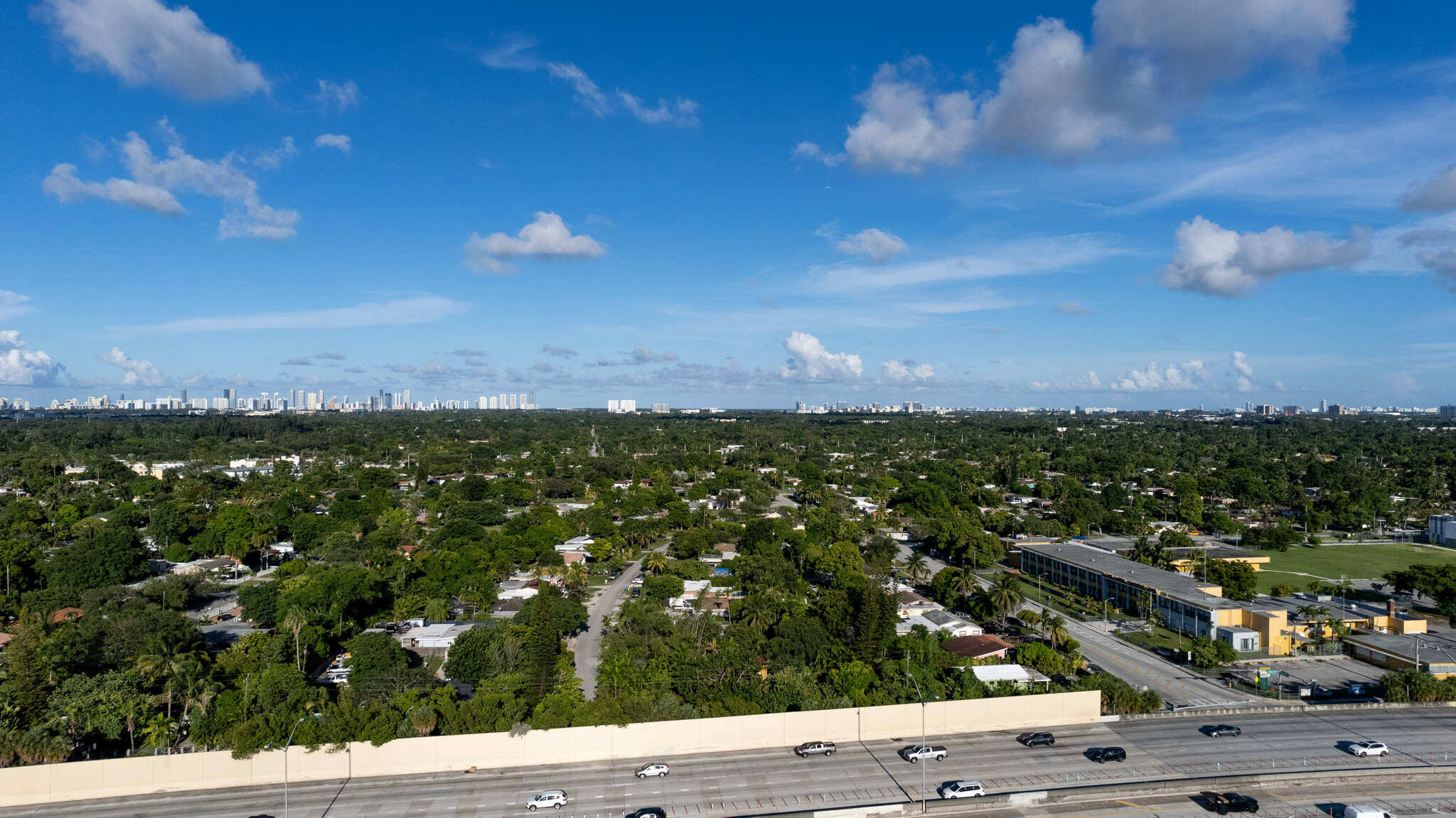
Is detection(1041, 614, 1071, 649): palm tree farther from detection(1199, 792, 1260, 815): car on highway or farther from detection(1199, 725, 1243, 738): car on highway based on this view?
detection(1199, 792, 1260, 815): car on highway

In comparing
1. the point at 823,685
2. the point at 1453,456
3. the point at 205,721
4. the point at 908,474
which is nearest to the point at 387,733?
the point at 205,721

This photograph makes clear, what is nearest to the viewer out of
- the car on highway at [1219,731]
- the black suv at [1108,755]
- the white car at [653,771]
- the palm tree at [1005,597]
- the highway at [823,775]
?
the highway at [823,775]

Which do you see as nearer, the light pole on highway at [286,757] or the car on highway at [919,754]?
the light pole on highway at [286,757]

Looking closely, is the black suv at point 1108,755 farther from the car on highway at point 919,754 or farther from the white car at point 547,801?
the white car at point 547,801

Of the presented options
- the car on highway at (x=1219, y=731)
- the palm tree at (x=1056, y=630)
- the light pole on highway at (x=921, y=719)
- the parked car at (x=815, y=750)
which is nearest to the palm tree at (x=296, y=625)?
the light pole on highway at (x=921, y=719)

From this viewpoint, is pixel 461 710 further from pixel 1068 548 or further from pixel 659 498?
pixel 659 498

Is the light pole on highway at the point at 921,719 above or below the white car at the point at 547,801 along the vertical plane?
above

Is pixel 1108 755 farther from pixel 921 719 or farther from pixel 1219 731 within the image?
pixel 921 719
